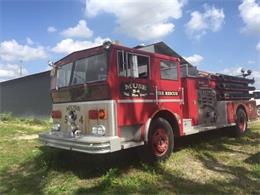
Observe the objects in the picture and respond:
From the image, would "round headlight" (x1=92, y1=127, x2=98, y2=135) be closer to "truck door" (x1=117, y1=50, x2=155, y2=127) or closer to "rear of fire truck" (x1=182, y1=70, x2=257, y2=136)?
"truck door" (x1=117, y1=50, x2=155, y2=127)

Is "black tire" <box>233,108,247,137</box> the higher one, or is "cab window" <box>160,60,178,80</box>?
"cab window" <box>160,60,178,80</box>

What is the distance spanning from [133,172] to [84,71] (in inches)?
90.6

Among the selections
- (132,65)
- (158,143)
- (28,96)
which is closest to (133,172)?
(158,143)

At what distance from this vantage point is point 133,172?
6.90m

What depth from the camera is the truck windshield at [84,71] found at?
21.9ft

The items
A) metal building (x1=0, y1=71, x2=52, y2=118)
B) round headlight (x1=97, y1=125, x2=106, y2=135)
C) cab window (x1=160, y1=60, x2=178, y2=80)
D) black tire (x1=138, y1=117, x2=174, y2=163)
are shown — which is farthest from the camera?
metal building (x1=0, y1=71, x2=52, y2=118)

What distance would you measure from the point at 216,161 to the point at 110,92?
3132 mm

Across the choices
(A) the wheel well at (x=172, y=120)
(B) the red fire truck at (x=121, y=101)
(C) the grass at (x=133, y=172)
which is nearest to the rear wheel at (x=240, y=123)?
(C) the grass at (x=133, y=172)

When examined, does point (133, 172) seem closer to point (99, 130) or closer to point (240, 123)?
point (99, 130)

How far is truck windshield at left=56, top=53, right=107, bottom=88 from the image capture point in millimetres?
6684

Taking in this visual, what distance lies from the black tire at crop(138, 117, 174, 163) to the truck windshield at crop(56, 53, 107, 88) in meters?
1.62

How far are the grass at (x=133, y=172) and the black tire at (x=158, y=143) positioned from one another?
0.64 feet

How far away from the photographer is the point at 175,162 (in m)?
7.59

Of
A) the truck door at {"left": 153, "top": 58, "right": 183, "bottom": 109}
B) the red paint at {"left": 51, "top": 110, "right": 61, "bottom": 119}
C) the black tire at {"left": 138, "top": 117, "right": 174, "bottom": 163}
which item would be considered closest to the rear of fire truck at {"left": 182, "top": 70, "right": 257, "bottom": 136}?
the truck door at {"left": 153, "top": 58, "right": 183, "bottom": 109}
